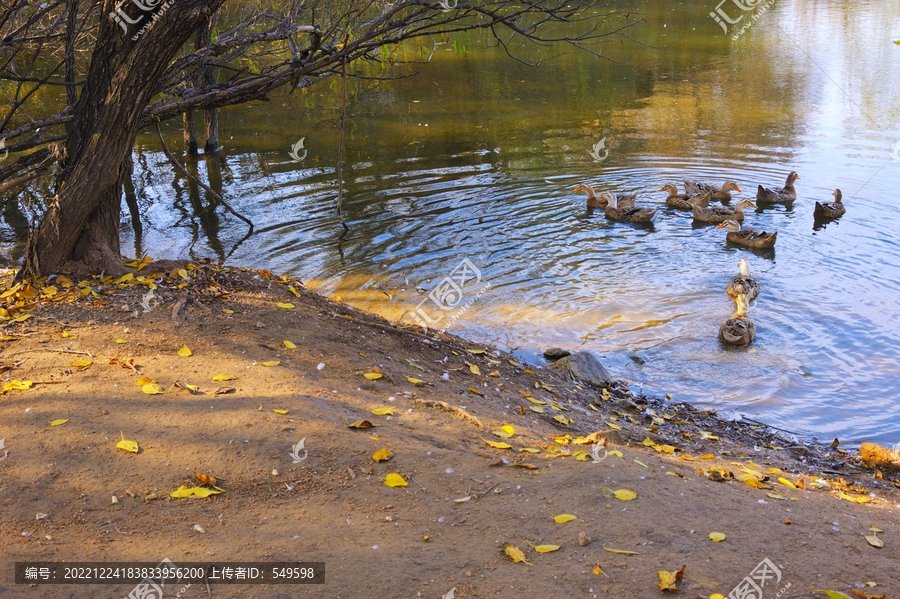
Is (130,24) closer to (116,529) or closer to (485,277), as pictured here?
(116,529)

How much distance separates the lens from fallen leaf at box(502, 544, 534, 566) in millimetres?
3598

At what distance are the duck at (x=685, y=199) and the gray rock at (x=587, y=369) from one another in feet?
20.6

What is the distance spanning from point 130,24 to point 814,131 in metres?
17.3

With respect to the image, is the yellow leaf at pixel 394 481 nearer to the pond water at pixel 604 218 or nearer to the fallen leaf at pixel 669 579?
the fallen leaf at pixel 669 579

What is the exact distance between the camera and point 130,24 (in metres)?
5.82

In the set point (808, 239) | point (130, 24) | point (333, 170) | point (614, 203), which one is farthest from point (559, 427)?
point (333, 170)
